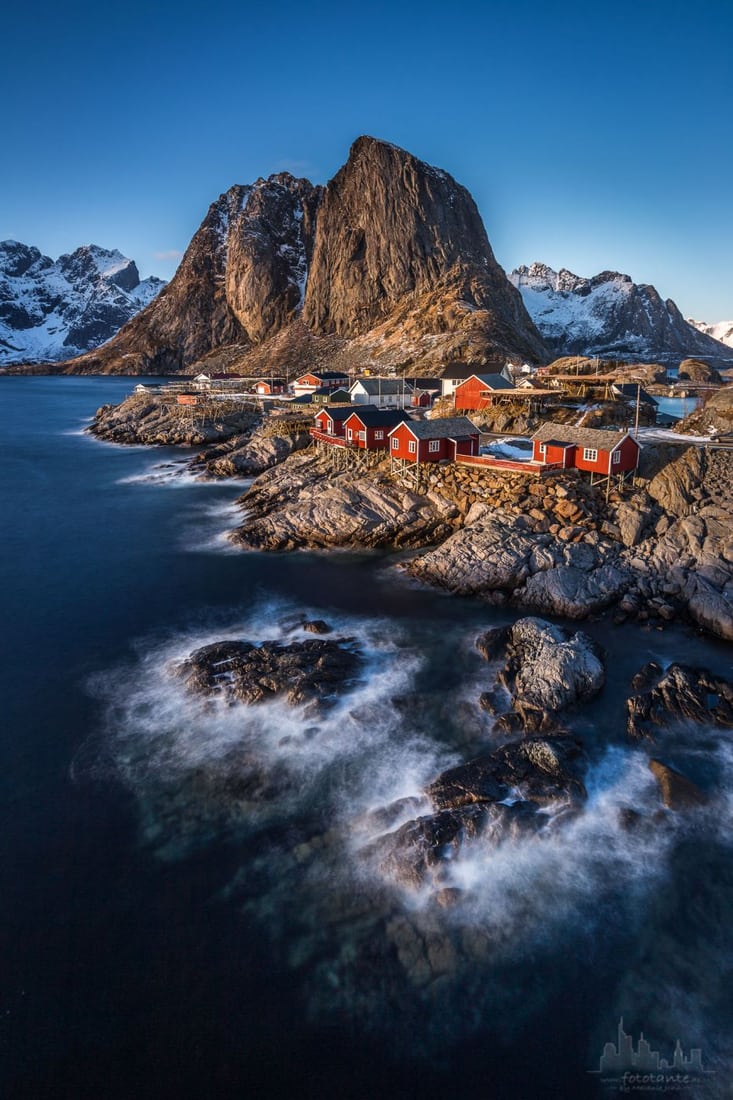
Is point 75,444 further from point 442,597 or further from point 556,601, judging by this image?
point 556,601

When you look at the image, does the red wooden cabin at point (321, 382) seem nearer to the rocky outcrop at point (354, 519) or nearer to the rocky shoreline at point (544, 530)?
the rocky shoreline at point (544, 530)

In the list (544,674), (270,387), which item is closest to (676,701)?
(544,674)

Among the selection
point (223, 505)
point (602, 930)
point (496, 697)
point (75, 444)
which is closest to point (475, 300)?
point (75, 444)

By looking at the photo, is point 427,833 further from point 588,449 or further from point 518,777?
point 588,449

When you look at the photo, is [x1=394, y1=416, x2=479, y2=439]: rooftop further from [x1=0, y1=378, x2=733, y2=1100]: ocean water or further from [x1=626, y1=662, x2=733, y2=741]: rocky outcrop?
[x1=626, y1=662, x2=733, y2=741]: rocky outcrop

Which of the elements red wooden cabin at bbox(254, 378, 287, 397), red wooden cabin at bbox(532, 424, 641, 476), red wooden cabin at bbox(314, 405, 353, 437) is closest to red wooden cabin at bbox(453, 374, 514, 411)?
red wooden cabin at bbox(314, 405, 353, 437)

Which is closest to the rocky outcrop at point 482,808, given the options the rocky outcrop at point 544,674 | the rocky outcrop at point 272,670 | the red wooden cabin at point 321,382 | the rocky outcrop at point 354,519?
the rocky outcrop at point 544,674
